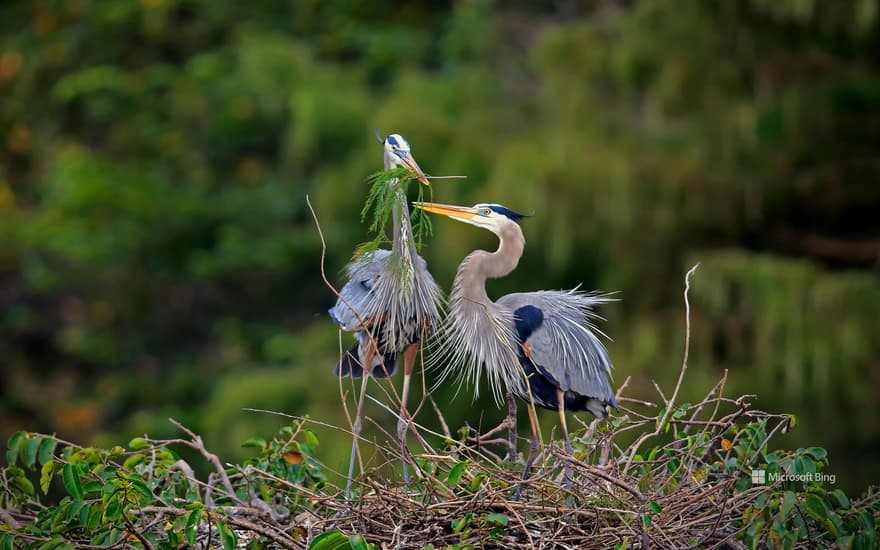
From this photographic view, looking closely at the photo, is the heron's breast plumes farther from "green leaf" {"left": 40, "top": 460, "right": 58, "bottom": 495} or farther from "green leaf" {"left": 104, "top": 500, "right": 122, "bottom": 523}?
"green leaf" {"left": 40, "top": 460, "right": 58, "bottom": 495}

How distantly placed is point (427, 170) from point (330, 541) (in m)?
6.76

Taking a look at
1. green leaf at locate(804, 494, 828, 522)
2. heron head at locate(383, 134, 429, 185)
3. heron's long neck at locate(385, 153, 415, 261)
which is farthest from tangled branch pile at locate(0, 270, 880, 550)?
heron head at locate(383, 134, 429, 185)

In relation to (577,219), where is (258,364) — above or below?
below

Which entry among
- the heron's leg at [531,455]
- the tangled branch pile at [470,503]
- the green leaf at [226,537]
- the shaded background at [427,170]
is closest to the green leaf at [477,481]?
the tangled branch pile at [470,503]

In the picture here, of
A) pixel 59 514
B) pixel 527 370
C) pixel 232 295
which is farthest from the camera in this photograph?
pixel 232 295

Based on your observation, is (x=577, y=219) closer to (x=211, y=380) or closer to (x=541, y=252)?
(x=541, y=252)

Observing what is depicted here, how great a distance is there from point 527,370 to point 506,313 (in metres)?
0.18

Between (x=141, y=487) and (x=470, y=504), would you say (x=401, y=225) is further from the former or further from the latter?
(x=141, y=487)

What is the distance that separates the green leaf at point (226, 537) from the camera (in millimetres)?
3307

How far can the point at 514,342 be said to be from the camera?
3.99 meters

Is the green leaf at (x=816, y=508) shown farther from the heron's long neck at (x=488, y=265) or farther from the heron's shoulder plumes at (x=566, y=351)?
the heron's long neck at (x=488, y=265)

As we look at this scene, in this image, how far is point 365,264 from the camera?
13.5 feet

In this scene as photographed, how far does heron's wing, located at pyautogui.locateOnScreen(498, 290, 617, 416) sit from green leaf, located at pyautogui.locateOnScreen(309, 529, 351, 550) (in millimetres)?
957

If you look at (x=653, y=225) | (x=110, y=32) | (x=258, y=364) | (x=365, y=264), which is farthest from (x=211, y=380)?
(x=365, y=264)
